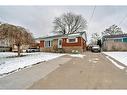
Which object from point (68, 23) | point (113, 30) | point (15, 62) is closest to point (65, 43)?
point (15, 62)

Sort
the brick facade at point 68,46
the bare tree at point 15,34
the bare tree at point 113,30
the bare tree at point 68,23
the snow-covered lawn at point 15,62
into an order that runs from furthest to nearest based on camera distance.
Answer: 1. the bare tree at point 113,30
2. the bare tree at point 68,23
3. the brick facade at point 68,46
4. the bare tree at point 15,34
5. the snow-covered lawn at point 15,62

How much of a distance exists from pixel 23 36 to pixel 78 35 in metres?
11.0

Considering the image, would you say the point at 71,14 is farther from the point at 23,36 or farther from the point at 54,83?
the point at 54,83

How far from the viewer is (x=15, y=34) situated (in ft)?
62.1

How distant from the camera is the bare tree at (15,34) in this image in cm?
1823

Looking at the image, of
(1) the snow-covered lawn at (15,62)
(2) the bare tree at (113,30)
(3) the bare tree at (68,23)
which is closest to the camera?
(1) the snow-covered lawn at (15,62)

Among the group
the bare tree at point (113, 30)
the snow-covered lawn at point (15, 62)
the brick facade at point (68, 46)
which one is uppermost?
the bare tree at point (113, 30)

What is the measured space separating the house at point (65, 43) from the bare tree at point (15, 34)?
9.50m

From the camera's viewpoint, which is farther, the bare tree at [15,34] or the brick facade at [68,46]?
the brick facade at [68,46]

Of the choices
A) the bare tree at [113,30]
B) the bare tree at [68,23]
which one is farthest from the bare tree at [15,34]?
the bare tree at [113,30]

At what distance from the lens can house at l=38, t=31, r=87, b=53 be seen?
91.7 feet

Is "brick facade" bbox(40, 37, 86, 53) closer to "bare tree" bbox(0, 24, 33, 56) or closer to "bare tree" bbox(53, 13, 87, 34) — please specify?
"bare tree" bbox(0, 24, 33, 56)

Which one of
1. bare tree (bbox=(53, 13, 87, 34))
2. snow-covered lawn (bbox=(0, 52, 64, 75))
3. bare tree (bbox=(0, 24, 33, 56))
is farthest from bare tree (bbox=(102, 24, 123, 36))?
snow-covered lawn (bbox=(0, 52, 64, 75))

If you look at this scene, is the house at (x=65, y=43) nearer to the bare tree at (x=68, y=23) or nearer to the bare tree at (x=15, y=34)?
the bare tree at (x=15, y=34)
